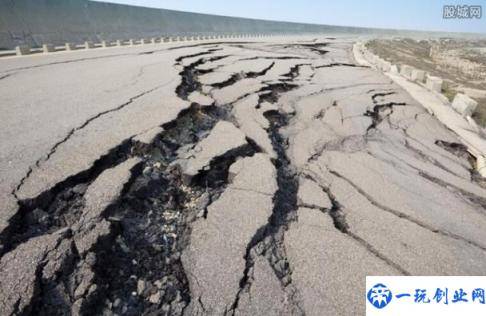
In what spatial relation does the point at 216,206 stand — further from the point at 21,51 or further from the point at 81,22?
the point at 81,22

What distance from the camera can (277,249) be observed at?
206 cm

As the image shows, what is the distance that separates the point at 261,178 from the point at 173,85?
10.1 ft

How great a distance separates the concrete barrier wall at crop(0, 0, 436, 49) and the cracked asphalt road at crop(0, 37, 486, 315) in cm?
1342

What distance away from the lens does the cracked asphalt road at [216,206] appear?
1739 millimetres

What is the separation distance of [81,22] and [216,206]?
20.8 m

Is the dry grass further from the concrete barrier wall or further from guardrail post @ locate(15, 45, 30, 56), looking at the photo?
the concrete barrier wall

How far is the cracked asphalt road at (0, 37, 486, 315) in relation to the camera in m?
1.74

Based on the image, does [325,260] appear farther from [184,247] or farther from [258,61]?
[258,61]

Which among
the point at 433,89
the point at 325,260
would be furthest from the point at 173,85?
the point at 433,89

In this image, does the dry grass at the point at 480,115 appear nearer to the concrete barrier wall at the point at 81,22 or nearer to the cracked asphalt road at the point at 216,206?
the cracked asphalt road at the point at 216,206
